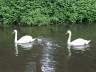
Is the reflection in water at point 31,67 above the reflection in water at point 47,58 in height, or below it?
below

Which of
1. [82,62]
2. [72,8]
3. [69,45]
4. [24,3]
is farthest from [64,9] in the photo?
[82,62]

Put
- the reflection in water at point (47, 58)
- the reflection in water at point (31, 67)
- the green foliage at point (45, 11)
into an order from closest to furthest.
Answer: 1. the reflection in water at point (31, 67)
2. the reflection in water at point (47, 58)
3. the green foliage at point (45, 11)

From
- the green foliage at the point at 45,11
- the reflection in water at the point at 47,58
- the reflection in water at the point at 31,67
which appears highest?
the green foliage at the point at 45,11

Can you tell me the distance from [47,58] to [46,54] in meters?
0.78

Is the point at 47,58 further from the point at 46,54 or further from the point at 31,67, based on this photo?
the point at 31,67

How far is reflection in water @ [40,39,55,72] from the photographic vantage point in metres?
15.9

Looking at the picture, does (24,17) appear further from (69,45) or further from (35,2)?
(69,45)

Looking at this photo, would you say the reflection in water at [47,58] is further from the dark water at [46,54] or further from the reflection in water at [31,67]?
the reflection in water at [31,67]

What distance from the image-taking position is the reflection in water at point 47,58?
52.1 feet

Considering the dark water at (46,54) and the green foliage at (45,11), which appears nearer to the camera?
the dark water at (46,54)

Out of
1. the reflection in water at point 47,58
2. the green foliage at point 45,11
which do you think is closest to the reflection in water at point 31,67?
the reflection in water at point 47,58

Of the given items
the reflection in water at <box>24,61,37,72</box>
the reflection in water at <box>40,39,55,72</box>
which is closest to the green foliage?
the reflection in water at <box>40,39,55,72</box>

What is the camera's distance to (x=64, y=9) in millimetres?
29484

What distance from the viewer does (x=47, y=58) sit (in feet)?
57.5
